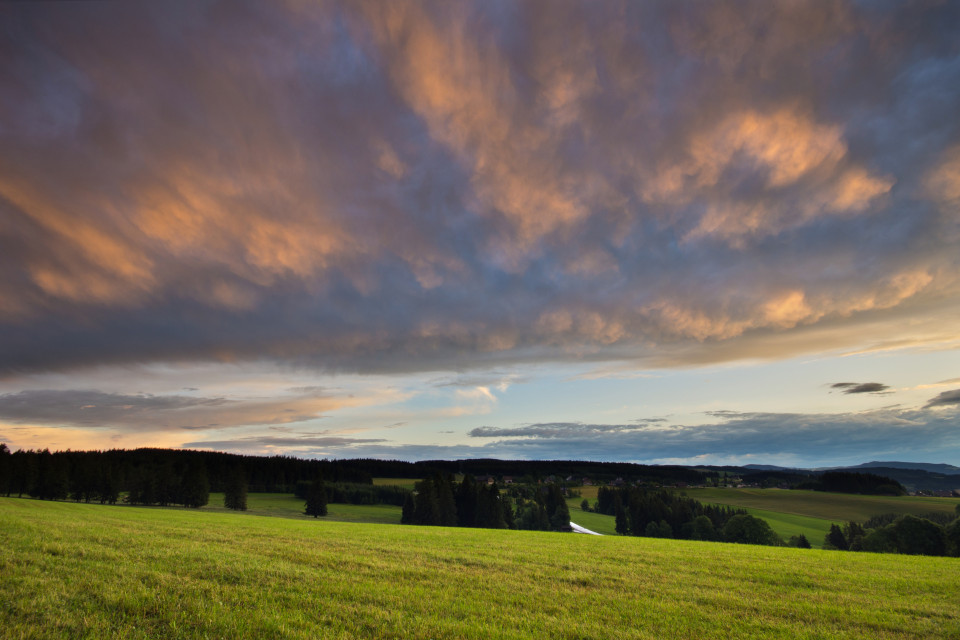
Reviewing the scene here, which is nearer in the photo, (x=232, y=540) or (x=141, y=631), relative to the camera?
(x=141, y=631)

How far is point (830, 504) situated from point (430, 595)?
157 metres

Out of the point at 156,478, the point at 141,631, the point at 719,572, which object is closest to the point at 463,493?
the point at 156,478

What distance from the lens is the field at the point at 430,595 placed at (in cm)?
810

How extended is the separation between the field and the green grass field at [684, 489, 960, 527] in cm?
12314

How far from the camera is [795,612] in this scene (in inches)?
418

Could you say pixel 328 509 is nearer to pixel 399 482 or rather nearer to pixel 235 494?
pixel 235 494

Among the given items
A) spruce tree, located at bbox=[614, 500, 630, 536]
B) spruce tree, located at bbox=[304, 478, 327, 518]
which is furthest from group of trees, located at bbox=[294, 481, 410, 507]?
spruce tree, located at bbox=[614, 500, 630, 536]

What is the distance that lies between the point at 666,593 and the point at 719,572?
504 centimetres

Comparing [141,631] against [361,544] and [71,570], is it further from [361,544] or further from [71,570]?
[361,544]

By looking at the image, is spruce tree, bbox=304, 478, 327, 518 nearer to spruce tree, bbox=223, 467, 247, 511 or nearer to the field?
spruce tree, bbox=223, 467, 247, 511

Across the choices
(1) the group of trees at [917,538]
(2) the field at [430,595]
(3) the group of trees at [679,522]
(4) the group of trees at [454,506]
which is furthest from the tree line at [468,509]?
(2) the field at [430,595]

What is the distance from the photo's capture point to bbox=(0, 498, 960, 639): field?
319 inches

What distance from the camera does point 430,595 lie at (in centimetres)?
1070

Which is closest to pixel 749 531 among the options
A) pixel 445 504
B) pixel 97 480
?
pixel 445 504
